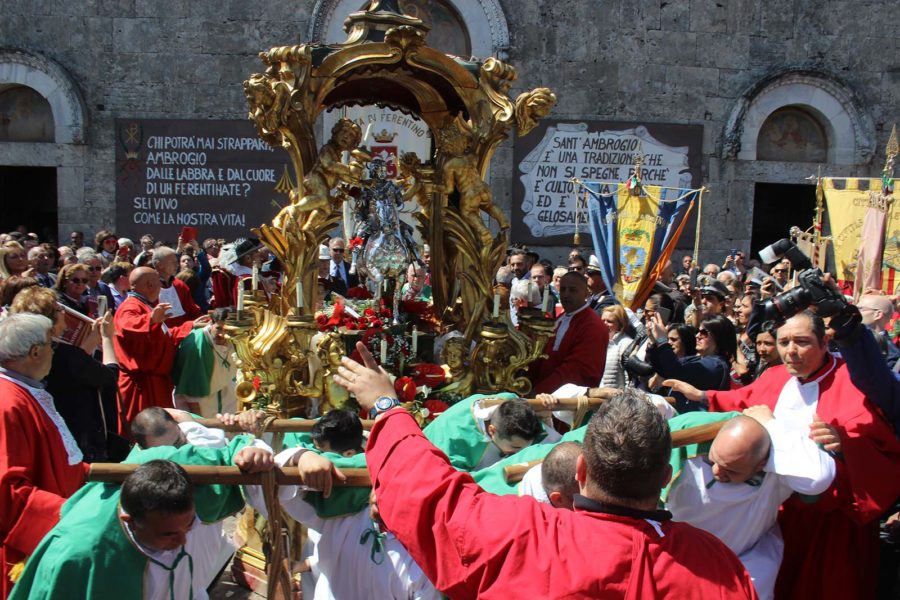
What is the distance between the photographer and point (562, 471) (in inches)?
103

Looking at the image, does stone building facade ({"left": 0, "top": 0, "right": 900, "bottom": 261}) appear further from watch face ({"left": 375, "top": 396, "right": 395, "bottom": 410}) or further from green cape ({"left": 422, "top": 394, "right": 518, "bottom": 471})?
watch face ({"left": 375, "top": 396, "right": 395, "bottom": 410})

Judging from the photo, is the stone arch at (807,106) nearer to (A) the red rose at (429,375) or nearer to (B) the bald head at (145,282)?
(A) the red rose at (429,375)

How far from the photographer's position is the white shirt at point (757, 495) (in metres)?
2.87

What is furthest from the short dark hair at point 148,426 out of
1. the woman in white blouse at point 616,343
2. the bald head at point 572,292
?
the woman in white blouse at point 616,343

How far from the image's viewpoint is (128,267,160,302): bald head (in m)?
5.64

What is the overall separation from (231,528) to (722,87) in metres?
11.2

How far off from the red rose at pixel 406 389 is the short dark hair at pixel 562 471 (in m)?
2.01

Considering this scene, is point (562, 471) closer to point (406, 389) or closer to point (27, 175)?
point (406, 389)

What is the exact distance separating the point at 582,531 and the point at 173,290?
19.6 ft

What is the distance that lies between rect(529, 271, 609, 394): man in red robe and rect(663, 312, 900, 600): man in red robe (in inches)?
69.1

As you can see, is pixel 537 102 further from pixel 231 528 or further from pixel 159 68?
pixel 159 68

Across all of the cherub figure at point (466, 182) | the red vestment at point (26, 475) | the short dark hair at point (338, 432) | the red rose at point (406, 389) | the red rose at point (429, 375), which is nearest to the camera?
the red vestment at point (26, 475)

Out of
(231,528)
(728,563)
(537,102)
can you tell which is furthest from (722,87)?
(728,563)

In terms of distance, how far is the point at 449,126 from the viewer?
16.8 feet
